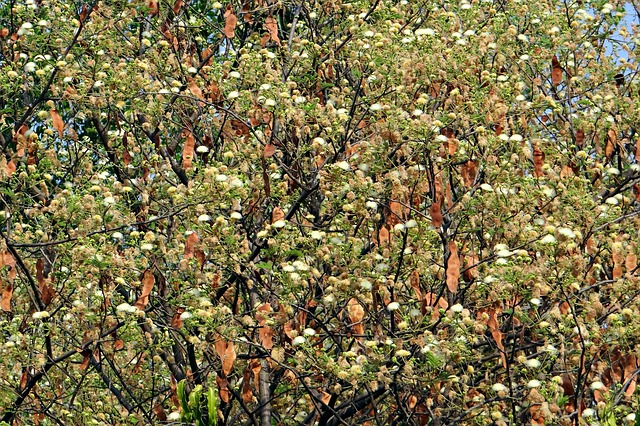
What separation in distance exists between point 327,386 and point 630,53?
14.2 ft

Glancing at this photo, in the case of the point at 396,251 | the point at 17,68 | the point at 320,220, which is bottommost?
the point at 396,251

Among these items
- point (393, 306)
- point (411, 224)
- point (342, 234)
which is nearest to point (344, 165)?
point (411, 224)

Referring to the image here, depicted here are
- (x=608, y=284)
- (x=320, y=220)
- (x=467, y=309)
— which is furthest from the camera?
(x=320, y=220)

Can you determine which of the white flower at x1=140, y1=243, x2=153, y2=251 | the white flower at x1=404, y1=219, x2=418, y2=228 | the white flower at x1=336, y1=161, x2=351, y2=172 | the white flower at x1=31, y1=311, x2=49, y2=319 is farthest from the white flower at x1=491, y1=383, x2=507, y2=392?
the white flower at x1=31, y1=311, x2=49, y2=319

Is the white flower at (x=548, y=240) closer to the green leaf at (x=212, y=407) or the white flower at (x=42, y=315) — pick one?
the green leaf at (x=212, y=407)

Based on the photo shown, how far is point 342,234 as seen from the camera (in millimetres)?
8844

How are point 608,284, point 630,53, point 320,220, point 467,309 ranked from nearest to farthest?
point 467,309
point 608,284
point 320,220
point 630,53

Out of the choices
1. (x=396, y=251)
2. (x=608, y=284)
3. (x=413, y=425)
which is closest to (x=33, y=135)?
(x=396, y=251)

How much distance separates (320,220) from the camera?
9.51 meters

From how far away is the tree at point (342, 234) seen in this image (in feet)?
25.8

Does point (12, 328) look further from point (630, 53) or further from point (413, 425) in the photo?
point (630, 53)

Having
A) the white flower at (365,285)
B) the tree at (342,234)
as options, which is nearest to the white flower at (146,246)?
the tree at (342,234)

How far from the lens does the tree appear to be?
7.86m

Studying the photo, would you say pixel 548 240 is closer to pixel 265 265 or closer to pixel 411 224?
pixel 411 224
